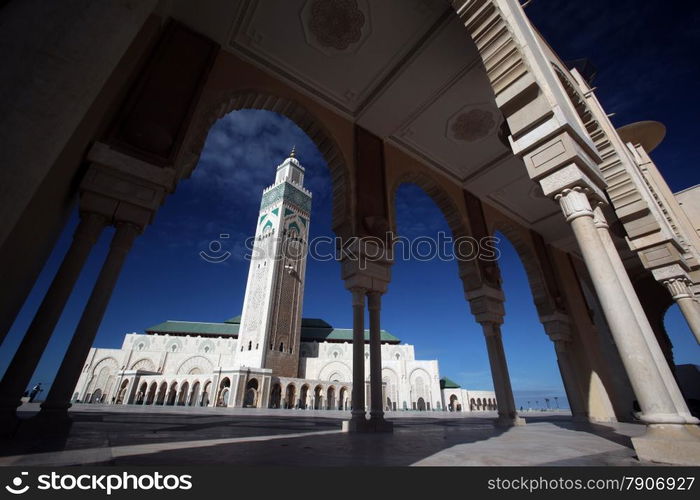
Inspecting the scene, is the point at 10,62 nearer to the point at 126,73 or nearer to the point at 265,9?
the point at 126,73

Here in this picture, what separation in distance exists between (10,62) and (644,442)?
3.57 m

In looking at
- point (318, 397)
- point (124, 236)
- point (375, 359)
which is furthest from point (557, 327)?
point (318, 397)

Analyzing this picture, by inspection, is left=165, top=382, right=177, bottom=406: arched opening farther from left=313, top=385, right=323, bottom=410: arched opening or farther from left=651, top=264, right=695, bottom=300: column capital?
left=651, top=264, right=695, bottom=300: column capital

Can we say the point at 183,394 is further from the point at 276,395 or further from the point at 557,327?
the point at 557,327

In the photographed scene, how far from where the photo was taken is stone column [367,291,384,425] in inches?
188

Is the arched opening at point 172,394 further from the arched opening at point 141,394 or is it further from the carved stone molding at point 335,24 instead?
the carved stone molding at point 335,24

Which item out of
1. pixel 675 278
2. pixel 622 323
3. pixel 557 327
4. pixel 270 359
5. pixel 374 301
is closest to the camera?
pixel 622 323

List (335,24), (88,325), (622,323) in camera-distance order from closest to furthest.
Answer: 1. (622,323)
2. (88,325)
3. (335,24)

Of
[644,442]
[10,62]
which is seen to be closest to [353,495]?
[10,62]

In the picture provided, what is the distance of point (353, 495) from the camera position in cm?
114

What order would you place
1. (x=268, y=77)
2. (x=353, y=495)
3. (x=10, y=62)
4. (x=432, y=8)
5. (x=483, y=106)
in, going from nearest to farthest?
1. (x=10, y=62)
2. (x=353, y=495)
3. (x=432, y=8)
4. (x=268, y=77)
5. (x=483, y=106)

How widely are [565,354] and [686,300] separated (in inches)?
157

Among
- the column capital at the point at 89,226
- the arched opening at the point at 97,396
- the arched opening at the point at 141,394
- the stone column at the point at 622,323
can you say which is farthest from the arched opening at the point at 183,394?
the stone column at the point at 622,323

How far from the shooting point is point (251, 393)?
86.8 feet
